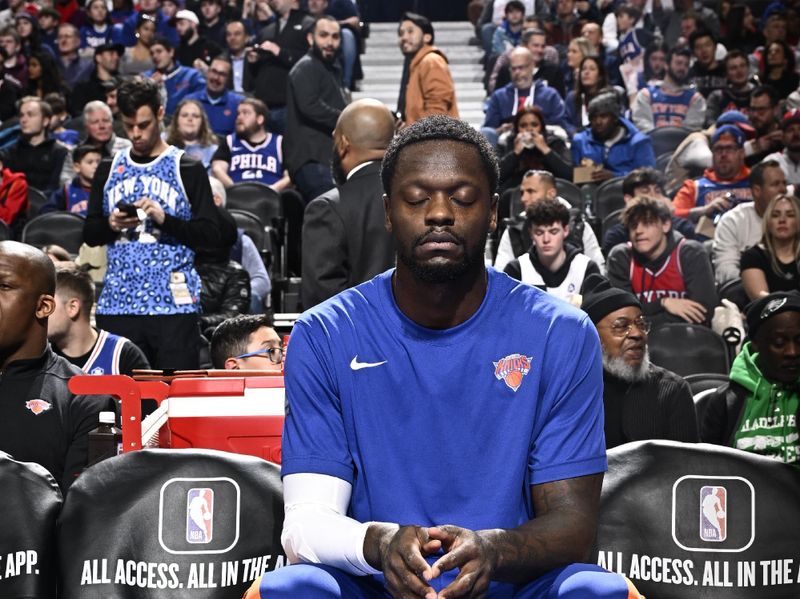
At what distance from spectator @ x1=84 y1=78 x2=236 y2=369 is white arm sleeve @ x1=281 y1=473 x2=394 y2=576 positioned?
288 cm

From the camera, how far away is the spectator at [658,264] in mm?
7184

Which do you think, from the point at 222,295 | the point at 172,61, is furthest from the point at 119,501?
the point at 172,61

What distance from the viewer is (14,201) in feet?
29.2

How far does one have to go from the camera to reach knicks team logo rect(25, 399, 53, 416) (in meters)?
3.85

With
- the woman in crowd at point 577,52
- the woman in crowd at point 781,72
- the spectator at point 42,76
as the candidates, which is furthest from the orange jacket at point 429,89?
the spectator at point 42,76

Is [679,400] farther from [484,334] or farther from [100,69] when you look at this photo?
[100,69]

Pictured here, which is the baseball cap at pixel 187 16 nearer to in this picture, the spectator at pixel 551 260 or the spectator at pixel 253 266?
the spectator at pixel 253 266

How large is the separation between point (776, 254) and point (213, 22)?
7764 millimetres

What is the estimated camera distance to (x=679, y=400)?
485cm

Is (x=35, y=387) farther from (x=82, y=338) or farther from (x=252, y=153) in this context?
(x=252, y=153)

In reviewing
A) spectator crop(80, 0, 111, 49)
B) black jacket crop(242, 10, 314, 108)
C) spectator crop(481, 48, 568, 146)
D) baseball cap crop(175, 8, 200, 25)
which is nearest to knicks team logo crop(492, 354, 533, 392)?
spectator crop(481, 48, 568, 146)

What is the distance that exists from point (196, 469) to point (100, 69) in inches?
366

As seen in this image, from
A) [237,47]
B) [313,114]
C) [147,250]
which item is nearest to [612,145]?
[313,114]

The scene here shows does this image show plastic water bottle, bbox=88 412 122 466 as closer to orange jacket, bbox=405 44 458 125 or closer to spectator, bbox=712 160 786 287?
spectator, bbox=712 160 786 287
